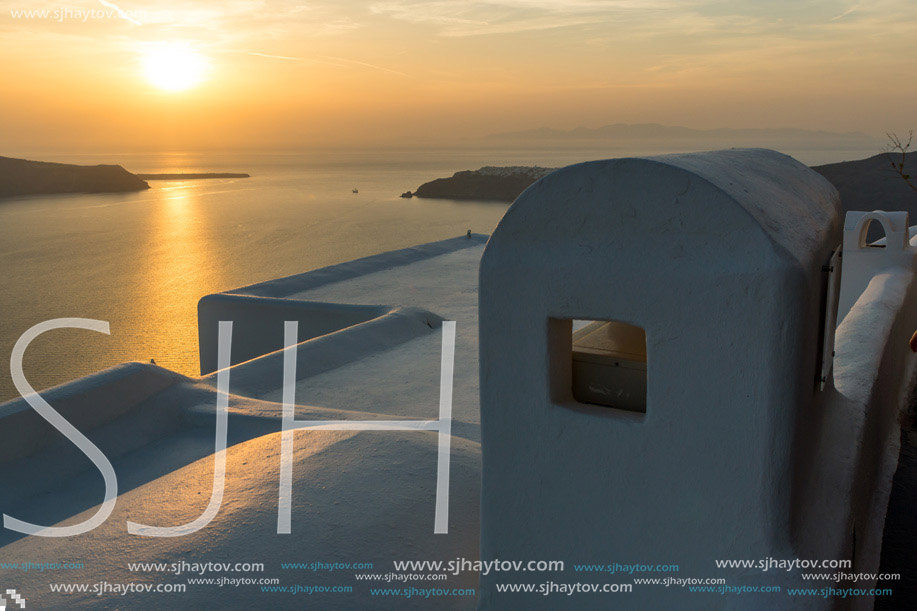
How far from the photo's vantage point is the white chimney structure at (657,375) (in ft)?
8.05

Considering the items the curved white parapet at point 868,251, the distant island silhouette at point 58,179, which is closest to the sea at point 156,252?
the distant island silhouette at point 58,179

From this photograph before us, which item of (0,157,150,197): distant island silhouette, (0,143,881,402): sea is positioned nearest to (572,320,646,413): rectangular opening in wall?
(0,143,881,402): sea

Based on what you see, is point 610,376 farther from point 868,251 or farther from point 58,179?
point 58,179

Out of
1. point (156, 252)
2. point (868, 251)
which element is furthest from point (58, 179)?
point (868, 251)

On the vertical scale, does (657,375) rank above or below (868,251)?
above

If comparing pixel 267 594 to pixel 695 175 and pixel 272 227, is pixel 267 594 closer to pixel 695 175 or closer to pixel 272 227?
pixel 695 175

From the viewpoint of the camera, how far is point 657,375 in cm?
261

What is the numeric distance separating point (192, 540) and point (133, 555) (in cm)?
31

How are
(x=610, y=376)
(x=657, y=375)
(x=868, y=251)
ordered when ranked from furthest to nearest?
(x=868, y=251)
(x=610, y=376)
(x=657, y=375)

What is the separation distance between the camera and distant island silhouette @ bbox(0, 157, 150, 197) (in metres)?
88.4

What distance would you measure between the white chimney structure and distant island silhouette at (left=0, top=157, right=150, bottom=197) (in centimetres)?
9943

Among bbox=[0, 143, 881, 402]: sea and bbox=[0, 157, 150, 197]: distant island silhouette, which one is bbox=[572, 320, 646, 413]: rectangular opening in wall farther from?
bbox=[0, 157, 150, 197]: distant island silhouette

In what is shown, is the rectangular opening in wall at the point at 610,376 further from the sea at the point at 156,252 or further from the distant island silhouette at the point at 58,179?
the distant island silhouette at the point at 58,179

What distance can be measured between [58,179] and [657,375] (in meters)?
107
